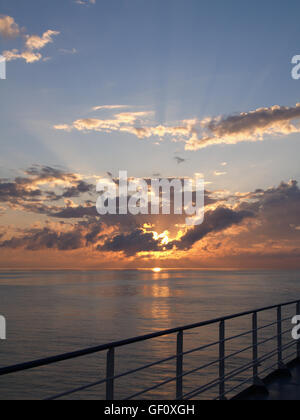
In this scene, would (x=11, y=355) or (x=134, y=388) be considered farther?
(x=11, y=355)

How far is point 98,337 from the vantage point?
2834cm

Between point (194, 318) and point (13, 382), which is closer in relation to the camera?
point (13, 382)

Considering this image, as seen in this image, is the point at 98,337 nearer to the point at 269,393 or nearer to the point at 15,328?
the point at 15,328

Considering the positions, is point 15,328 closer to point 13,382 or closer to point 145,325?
point 145,325

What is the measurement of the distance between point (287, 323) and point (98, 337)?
51.9 feet
